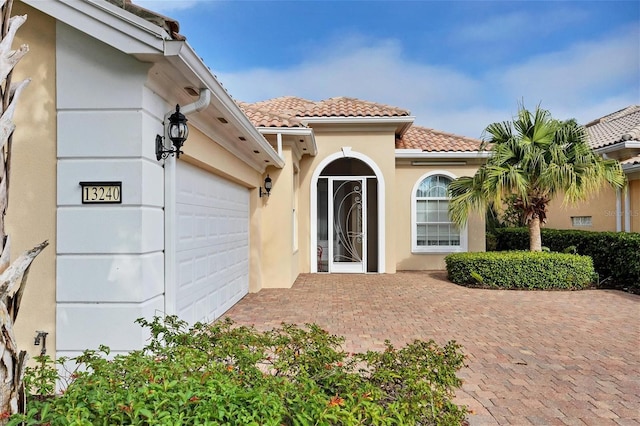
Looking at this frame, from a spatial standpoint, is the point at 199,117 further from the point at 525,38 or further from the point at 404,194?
the point at 525,38

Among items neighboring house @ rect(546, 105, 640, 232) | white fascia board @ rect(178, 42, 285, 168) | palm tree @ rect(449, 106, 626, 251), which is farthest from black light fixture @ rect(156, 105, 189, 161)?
neighboring house @ rect(546, 105, 640, 232)

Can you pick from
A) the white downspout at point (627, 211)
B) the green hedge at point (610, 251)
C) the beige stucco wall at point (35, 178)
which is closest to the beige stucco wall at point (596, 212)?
the white downspout at point (627, 211)

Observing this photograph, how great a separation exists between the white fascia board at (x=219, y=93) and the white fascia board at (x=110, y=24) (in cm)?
23

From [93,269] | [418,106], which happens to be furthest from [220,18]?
[418,106]

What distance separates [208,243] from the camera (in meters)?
6.71

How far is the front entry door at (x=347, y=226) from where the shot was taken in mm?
13633

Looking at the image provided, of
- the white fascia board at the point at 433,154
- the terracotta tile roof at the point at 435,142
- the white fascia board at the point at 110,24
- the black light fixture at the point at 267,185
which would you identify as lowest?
the black light fixture at the point at 267,185

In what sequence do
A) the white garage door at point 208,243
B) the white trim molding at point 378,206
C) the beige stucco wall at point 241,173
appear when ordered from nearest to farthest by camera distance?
the white garage door at point 208,243, the beige stucco wall at point 241,173, the white trim molding at point 378,206

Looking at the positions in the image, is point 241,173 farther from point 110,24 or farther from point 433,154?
point 433,154

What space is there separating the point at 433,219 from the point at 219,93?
10711mm

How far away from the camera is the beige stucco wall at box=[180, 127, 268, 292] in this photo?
18.6 feet

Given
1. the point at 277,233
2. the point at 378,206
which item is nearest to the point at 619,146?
the point at 378,206

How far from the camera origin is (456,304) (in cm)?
891

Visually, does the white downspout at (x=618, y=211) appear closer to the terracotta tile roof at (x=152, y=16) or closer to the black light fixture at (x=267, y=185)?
the black light fixture at (x=267, y=185)
